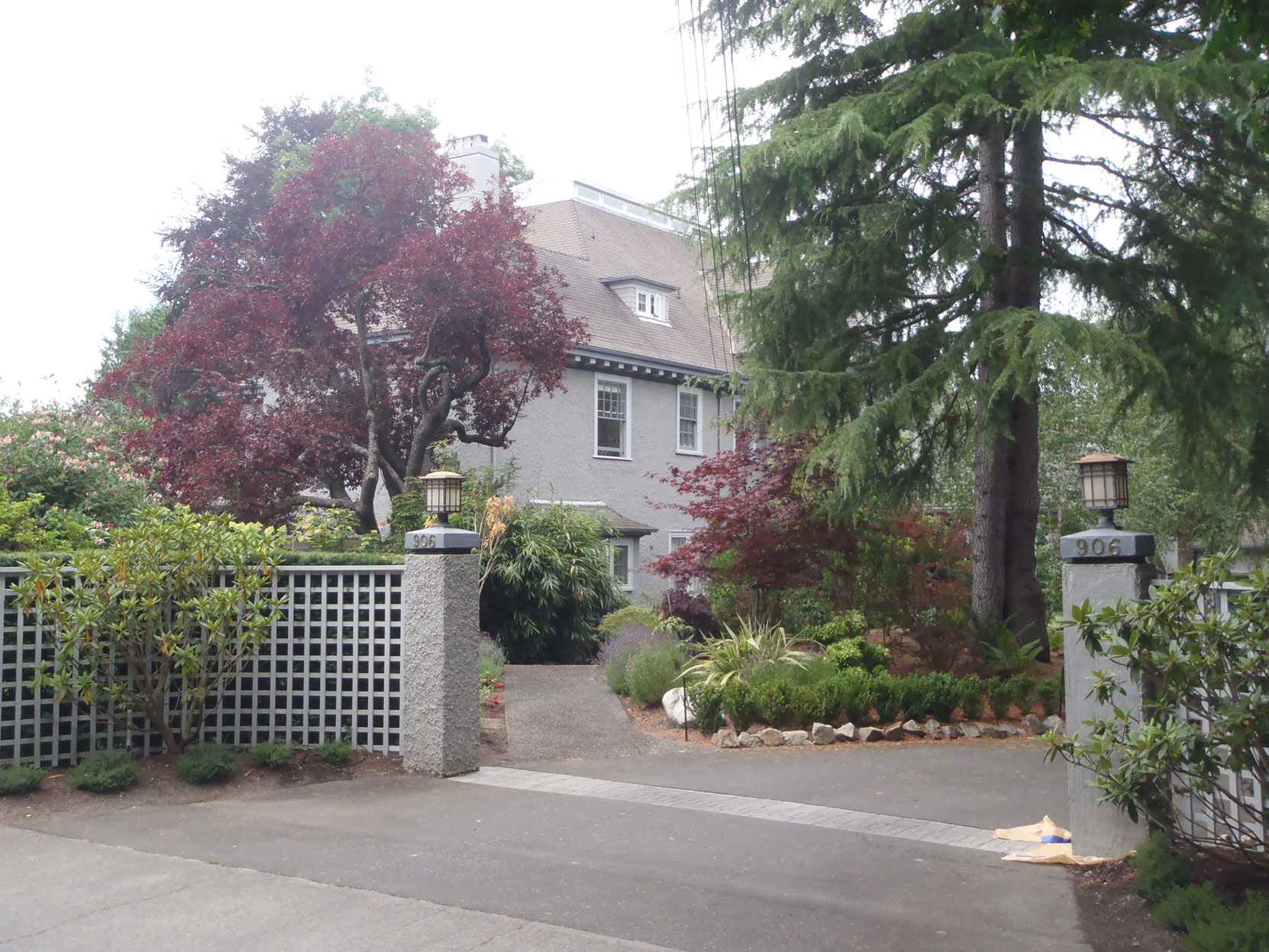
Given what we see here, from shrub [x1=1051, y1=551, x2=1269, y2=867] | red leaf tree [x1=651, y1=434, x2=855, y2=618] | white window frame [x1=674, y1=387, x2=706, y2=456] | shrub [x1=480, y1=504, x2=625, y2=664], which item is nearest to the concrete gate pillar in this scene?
shrub [x1=1051, y1=551, x2=1269, y2=867]

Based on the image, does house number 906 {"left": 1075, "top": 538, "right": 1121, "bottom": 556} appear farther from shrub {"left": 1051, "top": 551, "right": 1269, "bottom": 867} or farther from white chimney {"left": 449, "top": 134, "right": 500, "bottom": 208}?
white chimney {"left": 449, "top": 134, "right": 500, "bottom": 208}

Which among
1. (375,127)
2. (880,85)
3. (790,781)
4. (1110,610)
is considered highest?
(375,127)

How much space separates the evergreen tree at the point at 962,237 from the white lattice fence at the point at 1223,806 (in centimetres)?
462

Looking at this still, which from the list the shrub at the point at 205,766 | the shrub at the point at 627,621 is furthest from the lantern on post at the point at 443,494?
the shrub at the point at 627,621

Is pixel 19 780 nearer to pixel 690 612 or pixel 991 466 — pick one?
pixel 690 612

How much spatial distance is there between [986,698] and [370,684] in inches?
250

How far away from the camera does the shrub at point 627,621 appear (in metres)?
14.5

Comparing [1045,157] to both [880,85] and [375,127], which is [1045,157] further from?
[375,127]

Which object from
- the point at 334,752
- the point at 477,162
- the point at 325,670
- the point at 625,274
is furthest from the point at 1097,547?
the point at 625,274

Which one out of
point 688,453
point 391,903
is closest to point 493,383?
point 688,453

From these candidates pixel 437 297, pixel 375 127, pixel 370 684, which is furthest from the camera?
pixel 375 127

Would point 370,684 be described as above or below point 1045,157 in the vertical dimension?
below

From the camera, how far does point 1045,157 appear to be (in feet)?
40.5

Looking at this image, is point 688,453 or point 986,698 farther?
point 688,453
